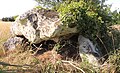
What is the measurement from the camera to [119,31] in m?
11.3

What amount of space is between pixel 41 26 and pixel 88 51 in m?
1.60

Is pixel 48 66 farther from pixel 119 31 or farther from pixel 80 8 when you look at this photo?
pixel 119 31

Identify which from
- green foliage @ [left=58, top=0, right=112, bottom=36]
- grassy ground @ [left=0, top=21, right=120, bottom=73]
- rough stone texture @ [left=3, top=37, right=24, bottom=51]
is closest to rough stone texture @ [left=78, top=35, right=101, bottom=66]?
green foliage @ [left=58, top=0, right=112, bottom=36]

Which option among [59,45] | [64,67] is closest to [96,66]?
[64,67]

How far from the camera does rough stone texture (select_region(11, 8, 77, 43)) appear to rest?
8.39m

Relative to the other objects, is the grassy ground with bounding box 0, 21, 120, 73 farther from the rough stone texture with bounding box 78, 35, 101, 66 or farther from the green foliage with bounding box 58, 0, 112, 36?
the green foliage with bounding box 58, 0, 112, 36

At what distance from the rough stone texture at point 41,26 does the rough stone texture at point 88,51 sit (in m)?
0.42

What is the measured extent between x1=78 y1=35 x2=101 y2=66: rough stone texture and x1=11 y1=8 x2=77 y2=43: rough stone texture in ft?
1.39

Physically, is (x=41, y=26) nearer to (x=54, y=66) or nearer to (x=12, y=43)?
(x=12, y=43)

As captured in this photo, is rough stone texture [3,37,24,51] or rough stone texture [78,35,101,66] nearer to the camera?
rough stone texture [78,35,101,66]

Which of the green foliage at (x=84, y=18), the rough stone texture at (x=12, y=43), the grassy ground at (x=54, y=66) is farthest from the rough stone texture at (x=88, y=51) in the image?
the rough stone texture at (x=12, y=43)

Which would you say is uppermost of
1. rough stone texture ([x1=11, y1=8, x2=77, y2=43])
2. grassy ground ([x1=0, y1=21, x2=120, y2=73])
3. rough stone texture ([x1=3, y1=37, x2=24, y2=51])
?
rough stone texture ([x1=11, y1=8, x2=77, y2=43])

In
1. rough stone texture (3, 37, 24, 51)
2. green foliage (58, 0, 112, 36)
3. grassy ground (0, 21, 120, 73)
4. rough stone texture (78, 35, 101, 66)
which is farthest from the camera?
rough stone texture (3, 37, 24, 51)

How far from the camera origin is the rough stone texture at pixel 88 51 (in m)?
8.36
